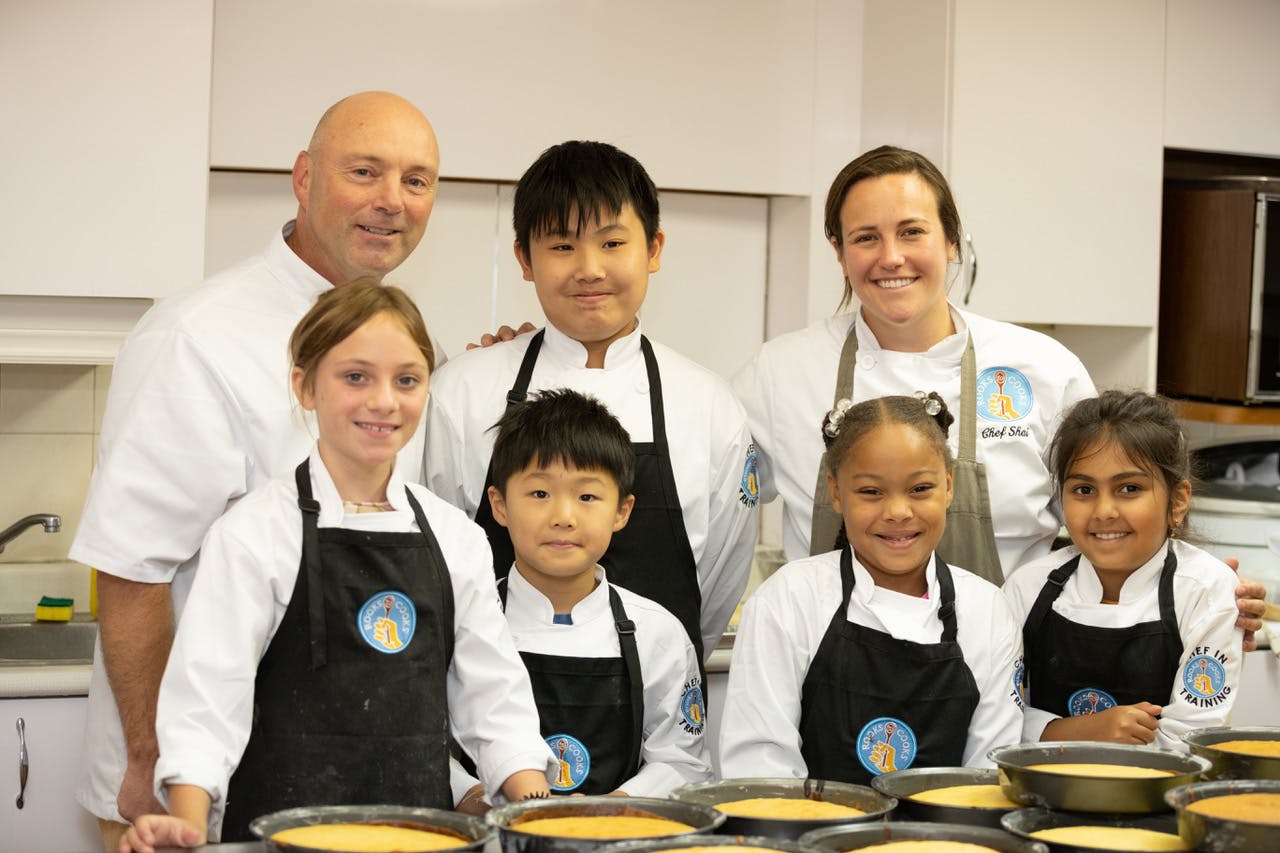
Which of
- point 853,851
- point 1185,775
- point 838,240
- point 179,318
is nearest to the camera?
point 853,851

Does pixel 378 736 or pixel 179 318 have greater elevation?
pixel 179 318

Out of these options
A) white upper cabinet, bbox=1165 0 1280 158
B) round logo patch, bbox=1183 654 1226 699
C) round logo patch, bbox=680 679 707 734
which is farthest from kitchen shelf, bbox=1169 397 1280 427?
round logo patch, bbox=680 679 707 734

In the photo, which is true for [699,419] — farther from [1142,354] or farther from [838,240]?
[1142,354]

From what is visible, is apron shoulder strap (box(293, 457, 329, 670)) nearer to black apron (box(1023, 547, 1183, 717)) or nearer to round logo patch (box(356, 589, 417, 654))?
round logo patch (box(356, 589, 417, 654))

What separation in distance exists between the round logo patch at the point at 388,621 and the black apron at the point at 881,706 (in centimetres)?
51

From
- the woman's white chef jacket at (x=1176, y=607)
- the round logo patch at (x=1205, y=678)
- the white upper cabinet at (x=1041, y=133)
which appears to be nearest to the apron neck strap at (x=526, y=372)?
the woman's white chef jacket at (x=1176, y=607)

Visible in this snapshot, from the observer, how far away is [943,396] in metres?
2.04

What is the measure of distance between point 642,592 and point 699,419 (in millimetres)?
250

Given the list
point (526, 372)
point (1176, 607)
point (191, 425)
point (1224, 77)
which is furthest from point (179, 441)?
point (1224, 77)

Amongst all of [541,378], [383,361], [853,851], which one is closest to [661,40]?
[541,378]

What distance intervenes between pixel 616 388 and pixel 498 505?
0.26 m

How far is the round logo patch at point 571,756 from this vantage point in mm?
1729

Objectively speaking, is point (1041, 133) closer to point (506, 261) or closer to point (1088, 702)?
point (506, 261)

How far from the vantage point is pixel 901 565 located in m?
1.74
